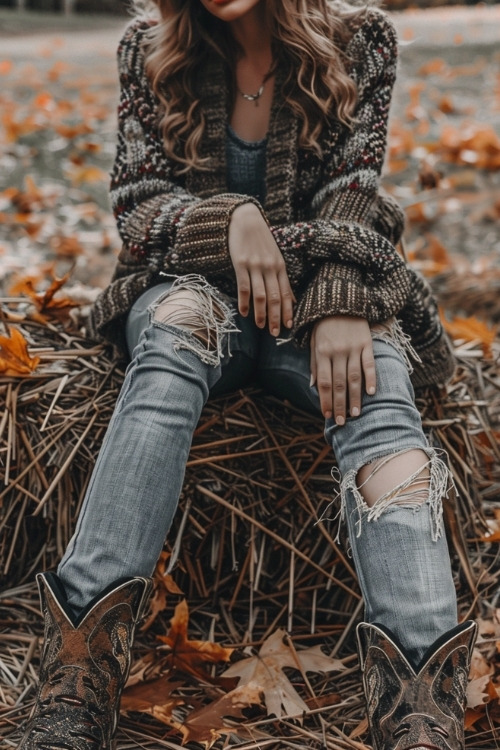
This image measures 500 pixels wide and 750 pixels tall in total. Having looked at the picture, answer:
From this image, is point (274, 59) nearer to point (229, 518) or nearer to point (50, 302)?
point (50, 302)

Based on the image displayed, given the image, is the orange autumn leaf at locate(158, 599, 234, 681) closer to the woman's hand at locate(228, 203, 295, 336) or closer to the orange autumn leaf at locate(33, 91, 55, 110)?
the woman's hand at locate(228, 203, 295, 336)

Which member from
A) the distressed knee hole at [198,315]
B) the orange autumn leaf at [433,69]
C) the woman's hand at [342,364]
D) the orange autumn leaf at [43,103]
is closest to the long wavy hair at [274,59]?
the distressed knee hole at [198,315]

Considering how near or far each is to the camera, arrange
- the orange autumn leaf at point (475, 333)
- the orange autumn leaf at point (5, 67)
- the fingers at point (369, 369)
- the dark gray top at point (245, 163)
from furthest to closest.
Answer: the orange autumn leaf at point (5, 67) < the orange autumn leaf at point (475, 333) < the dark gray top at point (245, 163) < the fingers at point (369, 369)

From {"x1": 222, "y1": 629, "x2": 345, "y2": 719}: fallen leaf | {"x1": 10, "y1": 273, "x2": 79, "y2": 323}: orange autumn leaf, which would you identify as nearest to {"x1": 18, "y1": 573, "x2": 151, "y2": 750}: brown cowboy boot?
{"x1": 222, "y1": 629, "x2": 345, "y2": 719}: fallen leaf

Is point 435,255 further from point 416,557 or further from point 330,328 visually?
point 416,557

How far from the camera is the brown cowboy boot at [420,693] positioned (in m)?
1.07

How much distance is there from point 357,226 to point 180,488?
1.94 ft

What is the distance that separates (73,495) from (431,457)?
71 centimetres

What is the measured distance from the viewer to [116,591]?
1.15 meters

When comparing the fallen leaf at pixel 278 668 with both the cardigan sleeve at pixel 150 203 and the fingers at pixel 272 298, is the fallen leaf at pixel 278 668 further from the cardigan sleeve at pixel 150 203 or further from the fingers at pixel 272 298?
the cardigan sleeve at pixel 150 203

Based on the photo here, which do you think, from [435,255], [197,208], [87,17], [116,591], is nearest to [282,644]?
[116,591]

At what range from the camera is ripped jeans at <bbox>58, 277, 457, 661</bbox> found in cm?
114

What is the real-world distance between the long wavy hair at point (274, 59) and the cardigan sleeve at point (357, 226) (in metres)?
0.04

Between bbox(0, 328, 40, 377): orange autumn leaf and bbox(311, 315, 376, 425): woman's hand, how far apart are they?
0.59 meters
